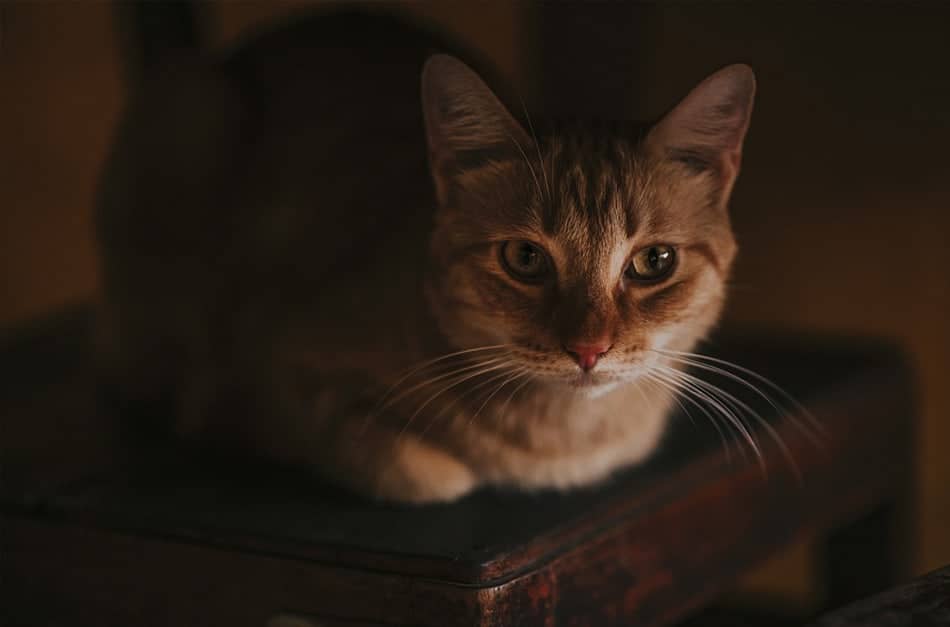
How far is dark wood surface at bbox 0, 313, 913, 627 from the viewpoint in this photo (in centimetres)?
103

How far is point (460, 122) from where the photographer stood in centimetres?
113

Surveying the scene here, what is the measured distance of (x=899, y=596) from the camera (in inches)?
33.5

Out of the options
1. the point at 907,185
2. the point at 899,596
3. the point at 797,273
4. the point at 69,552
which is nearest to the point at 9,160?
the point at 69,552

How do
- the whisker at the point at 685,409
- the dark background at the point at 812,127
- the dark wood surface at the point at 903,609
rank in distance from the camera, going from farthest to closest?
1. the dark background at the point at 812,127
2. the whisker at the point at 685,409
3. the dark wood surface at the point at 903,609

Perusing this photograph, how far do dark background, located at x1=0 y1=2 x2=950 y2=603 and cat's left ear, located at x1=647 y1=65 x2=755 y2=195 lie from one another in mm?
604

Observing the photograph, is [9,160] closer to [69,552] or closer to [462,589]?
[69,552]

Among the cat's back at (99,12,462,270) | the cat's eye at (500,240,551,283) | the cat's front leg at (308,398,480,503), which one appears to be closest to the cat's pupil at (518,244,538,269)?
the cat's eye at (500,240,551,283)

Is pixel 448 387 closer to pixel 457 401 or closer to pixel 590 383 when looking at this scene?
pixel 457 401

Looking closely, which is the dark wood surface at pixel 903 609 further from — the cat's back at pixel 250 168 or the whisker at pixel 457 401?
the cat's back at pixel 250 168

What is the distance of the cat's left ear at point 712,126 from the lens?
3.42 ft

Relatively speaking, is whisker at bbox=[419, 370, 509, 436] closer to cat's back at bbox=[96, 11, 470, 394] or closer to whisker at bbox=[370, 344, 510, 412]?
whisker at bbox=[370, 344, 510, 412]

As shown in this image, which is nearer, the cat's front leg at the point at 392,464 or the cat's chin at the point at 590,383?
the cat's chin at the point at 590,383

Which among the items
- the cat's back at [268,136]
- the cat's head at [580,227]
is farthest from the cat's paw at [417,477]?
the cat's back at [268,136]

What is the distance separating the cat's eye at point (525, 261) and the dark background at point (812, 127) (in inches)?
27.6
